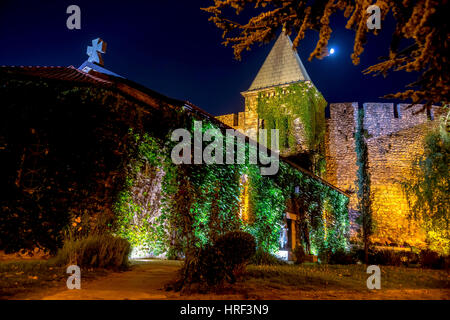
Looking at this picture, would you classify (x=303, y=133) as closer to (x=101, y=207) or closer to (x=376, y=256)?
(x=376, y=256)

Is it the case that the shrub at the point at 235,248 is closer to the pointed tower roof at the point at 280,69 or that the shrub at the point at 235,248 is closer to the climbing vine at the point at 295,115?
the climbing vine at the point at 295,115

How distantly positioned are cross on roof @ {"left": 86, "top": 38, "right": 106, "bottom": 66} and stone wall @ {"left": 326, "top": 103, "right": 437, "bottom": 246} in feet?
48.6

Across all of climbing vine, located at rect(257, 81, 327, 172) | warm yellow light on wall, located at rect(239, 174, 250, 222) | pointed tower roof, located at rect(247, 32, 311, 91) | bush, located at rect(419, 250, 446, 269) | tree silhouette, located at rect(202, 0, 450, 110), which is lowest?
bush, located at rect(419, 250, 446, 269)

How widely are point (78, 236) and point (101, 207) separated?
1069 millimetres

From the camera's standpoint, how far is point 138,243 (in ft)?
26.3

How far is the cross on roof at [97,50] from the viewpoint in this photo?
1096 cm

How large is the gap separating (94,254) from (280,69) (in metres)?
17.0

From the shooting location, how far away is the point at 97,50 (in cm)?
1112

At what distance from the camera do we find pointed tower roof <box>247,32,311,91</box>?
1894 centimetres

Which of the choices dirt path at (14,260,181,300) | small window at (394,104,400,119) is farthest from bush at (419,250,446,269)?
small window at (394,104,400,119)

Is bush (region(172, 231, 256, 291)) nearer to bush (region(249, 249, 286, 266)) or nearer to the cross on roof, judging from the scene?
bush (region(249, 249, 286, 266))

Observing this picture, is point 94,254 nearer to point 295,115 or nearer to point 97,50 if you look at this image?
point 97,50

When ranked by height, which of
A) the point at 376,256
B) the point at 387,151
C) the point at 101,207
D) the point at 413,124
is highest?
Result: the point at 413,124
